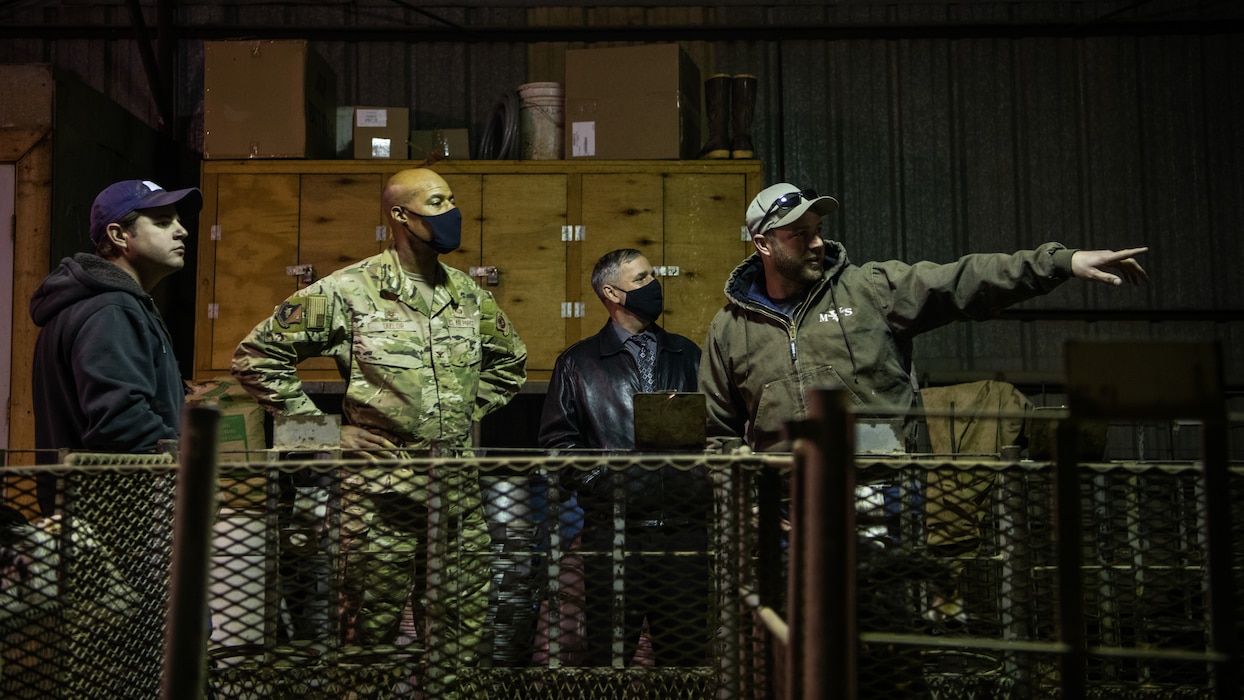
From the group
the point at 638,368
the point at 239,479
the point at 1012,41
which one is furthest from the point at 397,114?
the point at 239,479

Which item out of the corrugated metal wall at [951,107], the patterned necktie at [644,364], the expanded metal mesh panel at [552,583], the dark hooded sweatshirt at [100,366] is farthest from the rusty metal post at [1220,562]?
the corrugated metal wall at [951,107]

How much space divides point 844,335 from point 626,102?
3199mm

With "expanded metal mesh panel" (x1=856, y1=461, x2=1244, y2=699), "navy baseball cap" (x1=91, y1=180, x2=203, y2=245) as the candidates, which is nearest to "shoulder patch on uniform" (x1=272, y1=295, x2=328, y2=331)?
"navy baseball cap" (x1=91, y1=180, x2=203, y2=245)

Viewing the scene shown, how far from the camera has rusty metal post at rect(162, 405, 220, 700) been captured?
1.34m

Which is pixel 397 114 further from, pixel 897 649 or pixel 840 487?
pixel 840 487

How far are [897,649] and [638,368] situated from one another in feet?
8.57

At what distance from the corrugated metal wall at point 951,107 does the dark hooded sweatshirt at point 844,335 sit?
3721 millimetres

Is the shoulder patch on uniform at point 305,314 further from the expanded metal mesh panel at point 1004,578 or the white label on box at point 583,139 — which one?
the white label on box at point 583,139

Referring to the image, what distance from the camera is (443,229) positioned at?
3.96 m

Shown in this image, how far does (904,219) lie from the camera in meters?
7.03

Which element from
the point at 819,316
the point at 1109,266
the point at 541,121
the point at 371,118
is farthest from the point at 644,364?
the point at 371,118

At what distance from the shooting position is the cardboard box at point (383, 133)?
6402mm

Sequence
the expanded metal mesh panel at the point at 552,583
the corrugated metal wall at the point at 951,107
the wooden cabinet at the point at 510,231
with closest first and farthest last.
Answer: the expanded metal mesh panel at the point at 552,583
the wooden cabinet at the point at 510,231
the corrugated metal wall at the point at 951,107

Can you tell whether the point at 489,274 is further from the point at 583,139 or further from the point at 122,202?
the point at 122,202
